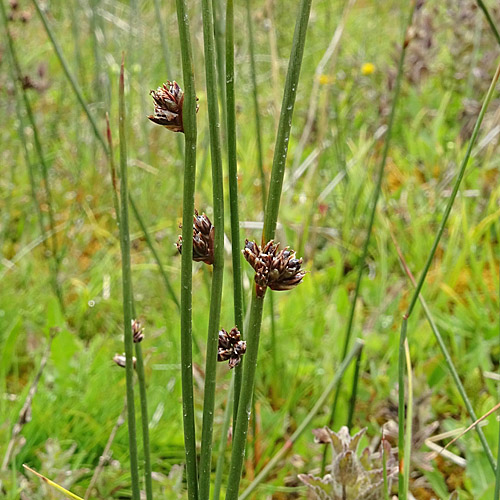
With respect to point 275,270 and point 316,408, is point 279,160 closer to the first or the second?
point 275,270

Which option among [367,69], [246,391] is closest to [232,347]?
[246,391]

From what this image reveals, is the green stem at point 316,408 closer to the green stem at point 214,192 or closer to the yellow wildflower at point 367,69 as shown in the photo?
the green stem at point 214,192

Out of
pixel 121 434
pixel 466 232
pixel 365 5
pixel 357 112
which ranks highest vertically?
pixel 365 5

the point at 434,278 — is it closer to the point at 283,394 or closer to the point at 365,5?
the point at 283,394

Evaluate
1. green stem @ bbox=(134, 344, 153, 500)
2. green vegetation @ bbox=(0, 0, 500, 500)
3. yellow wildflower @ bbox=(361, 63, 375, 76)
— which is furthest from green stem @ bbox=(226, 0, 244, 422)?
yellow wildflower @ bbox=(361, 63, 375, 76)

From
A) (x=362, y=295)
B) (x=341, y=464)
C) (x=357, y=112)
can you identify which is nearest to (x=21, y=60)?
(x=357, y=112)
